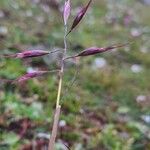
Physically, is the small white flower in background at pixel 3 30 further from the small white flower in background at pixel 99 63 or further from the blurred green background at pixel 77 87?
the small white flower in background at pixel 99 63

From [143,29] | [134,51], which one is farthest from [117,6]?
[134,51]

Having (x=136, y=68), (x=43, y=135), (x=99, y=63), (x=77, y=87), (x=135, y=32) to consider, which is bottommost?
(x=135, y=32)

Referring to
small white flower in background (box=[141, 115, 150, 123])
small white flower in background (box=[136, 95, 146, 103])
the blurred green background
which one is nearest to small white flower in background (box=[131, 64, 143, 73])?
the blurred green background

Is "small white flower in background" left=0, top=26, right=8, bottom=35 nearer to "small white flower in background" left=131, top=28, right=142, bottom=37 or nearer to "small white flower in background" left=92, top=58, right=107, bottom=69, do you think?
"small white flower in background" left=92, top=58, right=107, bottom=69

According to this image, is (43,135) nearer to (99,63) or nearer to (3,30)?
(3,30)

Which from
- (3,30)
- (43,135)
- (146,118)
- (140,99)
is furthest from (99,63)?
(43,135)

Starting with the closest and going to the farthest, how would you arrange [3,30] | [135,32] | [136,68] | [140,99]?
[140,99], [3,30], [136,68], [135,32]

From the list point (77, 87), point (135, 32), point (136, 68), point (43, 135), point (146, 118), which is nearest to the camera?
point (43, 135)

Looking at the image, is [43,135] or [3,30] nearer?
[43,135]
